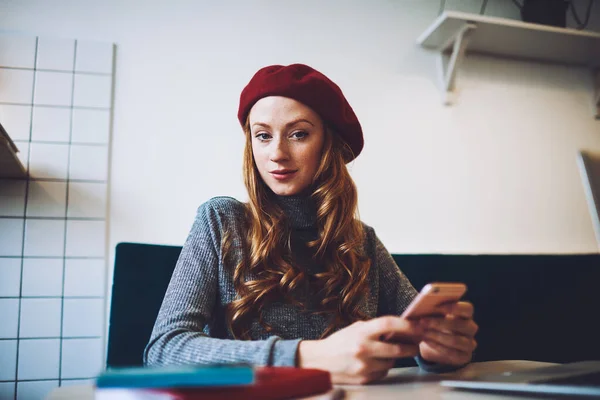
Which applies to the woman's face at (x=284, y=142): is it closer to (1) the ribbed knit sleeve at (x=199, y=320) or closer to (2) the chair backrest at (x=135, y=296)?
(1) the ribbed knit sleeve at (x=199, y=320)

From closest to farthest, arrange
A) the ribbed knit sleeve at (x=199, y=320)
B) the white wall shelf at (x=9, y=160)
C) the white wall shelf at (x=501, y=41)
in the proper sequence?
the ribbed knit sleeve at (x=199, y=320) < the white wall shelf at (x=9, y=160) < the white wall shelf at (x=501, y=41)

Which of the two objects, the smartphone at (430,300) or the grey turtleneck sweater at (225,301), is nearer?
the smartphone at (430,300)

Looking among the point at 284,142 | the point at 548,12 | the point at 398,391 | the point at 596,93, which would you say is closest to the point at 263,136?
the point at 284,142

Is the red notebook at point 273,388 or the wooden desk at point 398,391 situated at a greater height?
the red notebook at point 273,388

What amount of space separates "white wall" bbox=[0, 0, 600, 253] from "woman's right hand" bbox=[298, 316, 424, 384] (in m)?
1.18

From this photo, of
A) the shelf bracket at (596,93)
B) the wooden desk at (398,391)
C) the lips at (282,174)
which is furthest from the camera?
the shelf bracket at (596,93)

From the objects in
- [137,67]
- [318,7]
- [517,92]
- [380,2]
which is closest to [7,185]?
[137,67]

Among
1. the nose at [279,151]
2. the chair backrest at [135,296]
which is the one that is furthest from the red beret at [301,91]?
the chair backrest at [135,296]

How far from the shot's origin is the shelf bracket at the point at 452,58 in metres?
1.83

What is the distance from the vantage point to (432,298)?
0.59 meters

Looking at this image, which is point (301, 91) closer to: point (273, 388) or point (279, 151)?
point (279, 151)

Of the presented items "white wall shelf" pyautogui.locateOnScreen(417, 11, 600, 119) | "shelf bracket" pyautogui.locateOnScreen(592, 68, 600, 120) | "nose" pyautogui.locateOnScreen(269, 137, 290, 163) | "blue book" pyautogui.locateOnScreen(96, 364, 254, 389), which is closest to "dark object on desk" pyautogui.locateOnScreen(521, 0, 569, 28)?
"white wall shelf" pyautogui.locateOnScreen(417, 11, 600, 119)

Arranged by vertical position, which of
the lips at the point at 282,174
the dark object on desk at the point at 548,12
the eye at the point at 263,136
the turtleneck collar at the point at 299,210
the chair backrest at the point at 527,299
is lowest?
the chair backrest at the point at 527,299

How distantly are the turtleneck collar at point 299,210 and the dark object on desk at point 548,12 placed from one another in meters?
1.51
